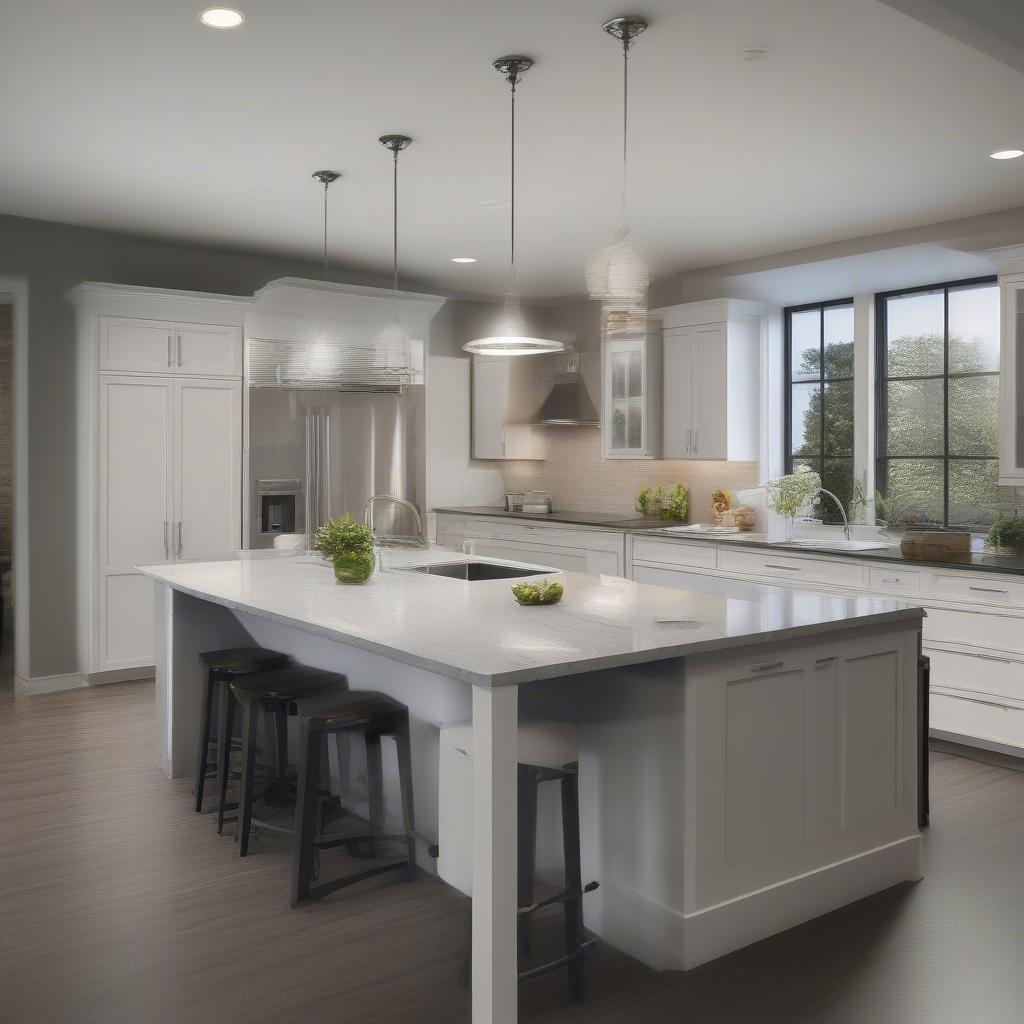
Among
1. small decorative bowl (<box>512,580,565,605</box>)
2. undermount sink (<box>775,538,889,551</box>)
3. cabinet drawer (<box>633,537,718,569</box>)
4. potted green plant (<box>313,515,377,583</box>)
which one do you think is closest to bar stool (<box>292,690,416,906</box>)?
small decorative bowl (<box>512,580,565,605</box>)

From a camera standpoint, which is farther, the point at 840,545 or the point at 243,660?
the point at 840,545

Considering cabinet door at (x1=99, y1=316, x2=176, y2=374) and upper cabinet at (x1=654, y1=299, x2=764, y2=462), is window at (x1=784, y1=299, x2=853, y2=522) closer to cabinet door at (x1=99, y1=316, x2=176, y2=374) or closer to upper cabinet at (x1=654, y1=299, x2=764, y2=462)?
upper cabinet at (x1=654, y1=299, x2=764, y2=462)

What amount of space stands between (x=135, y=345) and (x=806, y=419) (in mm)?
4423

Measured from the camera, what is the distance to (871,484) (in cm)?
638

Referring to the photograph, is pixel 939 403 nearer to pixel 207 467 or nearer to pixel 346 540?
pixel 346 540

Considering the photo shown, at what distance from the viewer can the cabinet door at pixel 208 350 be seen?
6.17m

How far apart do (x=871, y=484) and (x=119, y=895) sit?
16.4ft

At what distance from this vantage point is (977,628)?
4738 millimetres

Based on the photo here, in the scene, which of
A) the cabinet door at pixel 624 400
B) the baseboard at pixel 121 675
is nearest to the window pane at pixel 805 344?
the cabinet door at pixel 624 400

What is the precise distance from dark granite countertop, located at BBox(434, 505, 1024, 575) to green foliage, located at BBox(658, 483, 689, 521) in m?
0.11

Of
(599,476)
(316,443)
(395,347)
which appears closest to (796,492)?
(599,476)

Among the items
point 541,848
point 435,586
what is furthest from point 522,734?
point 435,586

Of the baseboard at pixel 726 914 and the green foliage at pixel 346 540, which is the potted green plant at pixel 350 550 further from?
the baseboard at pixel 726 914

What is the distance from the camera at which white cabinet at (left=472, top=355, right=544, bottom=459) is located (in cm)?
803
